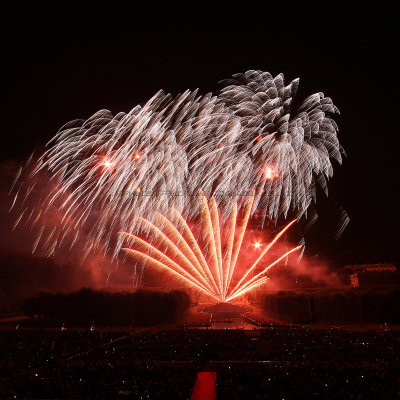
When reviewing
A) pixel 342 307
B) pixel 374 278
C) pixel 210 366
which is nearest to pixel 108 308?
pixel 342 307

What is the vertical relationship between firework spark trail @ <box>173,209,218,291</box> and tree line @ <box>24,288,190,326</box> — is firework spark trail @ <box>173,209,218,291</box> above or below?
above

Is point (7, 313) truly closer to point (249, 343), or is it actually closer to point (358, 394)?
point (249, 343)

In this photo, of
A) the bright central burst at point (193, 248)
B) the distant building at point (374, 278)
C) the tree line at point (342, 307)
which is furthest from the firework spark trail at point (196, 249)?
the distant building at point (374, 278)

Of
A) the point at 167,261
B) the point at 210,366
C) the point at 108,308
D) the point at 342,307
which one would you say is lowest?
the point at 342,307

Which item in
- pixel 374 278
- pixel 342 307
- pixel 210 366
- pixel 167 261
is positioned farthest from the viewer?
pixel 374 278

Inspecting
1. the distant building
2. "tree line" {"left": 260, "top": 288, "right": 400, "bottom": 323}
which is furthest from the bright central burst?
the distant building

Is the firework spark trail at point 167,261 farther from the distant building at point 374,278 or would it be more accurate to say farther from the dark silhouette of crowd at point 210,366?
the distant building at point 374,278

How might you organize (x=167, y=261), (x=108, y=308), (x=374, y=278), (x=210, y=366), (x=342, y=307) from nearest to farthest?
(x=210, y=366)
(x=167, y=261)
(x=108, y=308)
(x=342, y=307)
(x=374, y=278)

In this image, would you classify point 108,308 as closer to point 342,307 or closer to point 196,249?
point 196,249

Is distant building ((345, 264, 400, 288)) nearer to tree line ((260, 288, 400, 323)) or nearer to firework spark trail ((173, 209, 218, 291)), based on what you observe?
tree line ((260, 288, 400, 323))
